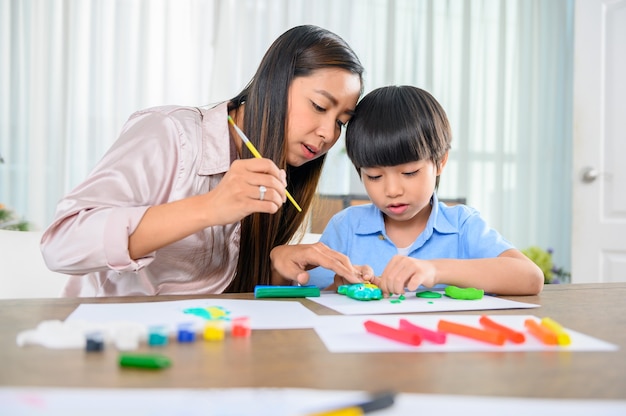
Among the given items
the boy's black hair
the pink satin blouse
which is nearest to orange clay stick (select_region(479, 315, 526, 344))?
the pink satin blouse

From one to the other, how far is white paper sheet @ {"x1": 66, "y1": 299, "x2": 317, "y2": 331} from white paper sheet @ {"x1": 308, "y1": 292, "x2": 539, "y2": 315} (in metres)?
0.06

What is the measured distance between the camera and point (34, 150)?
9.00ft

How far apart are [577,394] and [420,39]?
3.17 meters

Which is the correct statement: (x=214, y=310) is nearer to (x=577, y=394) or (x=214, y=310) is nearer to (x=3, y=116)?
(x=577, y=394)

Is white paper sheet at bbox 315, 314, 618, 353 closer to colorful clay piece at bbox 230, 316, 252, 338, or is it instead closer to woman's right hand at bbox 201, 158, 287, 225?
colorful clay piece at bbox 230, 316, 252, 338

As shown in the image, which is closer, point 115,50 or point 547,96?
point 115,50

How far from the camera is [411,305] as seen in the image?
34.4 inches

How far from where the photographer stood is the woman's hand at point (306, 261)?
41.1 inches

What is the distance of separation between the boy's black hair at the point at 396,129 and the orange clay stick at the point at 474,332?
65 centimetres

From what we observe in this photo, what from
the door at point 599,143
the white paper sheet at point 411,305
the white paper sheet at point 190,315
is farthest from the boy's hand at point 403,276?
the door at point 599,143

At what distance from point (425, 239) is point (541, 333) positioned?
71 centimetres

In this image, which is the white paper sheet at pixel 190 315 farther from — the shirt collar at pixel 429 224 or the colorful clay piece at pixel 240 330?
the shirt collar at pixel 429 224

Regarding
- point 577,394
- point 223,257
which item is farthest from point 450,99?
point 577,394

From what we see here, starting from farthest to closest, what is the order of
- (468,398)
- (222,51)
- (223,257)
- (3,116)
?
(222,51), (3,116), (223,257), (468,398)
